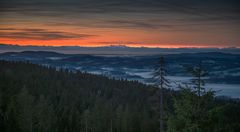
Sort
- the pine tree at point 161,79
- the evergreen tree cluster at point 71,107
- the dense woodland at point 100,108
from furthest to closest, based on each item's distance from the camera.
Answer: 1. the evergreen tree cluster at point 71,107
2. the pine tree at point 161,79
3. the dense woodland at point 100,108

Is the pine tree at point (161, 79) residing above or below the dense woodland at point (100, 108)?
above

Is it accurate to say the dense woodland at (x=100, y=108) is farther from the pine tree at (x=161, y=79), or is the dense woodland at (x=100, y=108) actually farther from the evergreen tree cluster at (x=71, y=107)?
the pine tree at (x=161, y=79)

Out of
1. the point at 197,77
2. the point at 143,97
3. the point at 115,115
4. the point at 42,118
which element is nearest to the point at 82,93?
the point at 143,97

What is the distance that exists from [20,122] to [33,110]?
9.44 feet

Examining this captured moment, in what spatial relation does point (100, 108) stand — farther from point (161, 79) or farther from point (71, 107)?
point (161, 79)

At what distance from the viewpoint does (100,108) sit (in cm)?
9481

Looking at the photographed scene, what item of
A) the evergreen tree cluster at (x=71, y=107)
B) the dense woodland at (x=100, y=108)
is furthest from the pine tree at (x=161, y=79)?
the evergreen tree cluster at (x=71, y=107)

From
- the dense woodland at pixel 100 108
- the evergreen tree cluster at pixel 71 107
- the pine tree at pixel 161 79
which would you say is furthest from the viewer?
the evergreen tree cluster at pixel 71 107

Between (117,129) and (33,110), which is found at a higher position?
(33,110)

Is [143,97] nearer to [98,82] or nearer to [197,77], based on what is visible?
[98,82]

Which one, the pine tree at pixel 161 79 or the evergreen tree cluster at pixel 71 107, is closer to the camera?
the pine tree at pixel 161 79

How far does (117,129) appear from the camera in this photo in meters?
83.8

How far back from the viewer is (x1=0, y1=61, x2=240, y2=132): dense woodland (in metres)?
21.4

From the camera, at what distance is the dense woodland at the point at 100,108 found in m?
21.4
